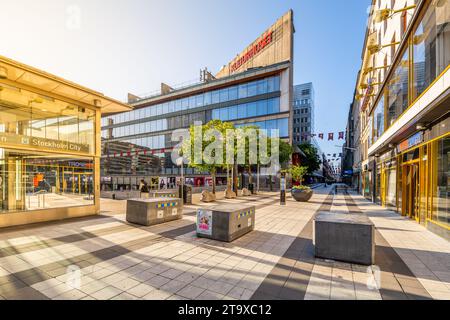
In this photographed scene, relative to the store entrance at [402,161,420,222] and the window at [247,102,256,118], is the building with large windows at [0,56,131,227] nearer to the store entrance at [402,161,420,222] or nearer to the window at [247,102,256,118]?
the store entrance at [402,161,420,222]

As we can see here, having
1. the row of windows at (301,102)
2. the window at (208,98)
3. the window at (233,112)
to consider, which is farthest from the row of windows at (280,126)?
the row of windows at (301,102)

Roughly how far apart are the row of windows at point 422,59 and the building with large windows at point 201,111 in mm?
24733

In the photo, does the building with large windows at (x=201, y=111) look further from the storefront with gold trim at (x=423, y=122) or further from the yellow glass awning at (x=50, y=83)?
the storefront with gold trim at (x=423, y=122)

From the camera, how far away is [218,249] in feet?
19.8

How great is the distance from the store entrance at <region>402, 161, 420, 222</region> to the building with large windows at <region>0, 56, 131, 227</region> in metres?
15.5

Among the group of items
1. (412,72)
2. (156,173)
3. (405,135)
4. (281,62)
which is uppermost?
(281,62)

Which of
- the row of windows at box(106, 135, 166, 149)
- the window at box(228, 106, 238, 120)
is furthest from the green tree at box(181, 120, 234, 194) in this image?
the row of windows at box(106, 135, 166, 149)

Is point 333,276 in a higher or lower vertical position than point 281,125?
lower

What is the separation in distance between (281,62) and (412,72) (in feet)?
98.8

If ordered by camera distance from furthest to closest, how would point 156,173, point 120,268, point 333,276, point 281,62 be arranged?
point 156,173 < point 281,62 < point 120,268 < point 333,276

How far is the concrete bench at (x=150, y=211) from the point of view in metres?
8.65

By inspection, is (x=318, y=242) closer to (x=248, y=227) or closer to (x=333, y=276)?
(x=333, y=276)

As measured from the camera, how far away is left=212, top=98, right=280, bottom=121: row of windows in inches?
1533

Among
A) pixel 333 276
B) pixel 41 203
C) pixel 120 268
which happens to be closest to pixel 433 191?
pixel 333 276
